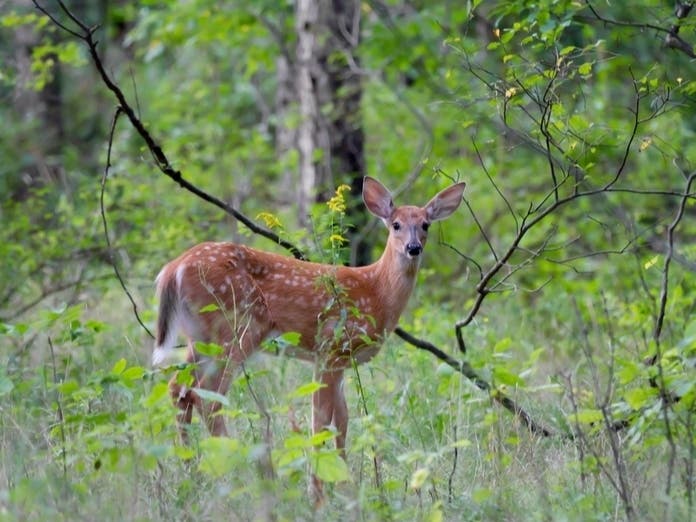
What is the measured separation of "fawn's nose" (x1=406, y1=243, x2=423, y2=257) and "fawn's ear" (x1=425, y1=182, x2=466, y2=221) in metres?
0.35

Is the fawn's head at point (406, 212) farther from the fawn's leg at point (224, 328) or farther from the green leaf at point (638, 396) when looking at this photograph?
the green leaf at point (638, 396)

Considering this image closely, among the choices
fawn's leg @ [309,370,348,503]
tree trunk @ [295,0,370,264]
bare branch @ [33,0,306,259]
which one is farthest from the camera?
tree trunk @ [295,0,370,264]

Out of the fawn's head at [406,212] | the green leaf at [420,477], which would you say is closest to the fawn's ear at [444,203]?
the fawn's head at [406,212]

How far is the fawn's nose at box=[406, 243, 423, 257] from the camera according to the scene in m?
7.06

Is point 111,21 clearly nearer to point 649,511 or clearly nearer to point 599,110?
point 599,110

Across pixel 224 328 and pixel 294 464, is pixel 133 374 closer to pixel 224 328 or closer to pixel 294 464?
pixel 294 464

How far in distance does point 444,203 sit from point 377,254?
3.57 m

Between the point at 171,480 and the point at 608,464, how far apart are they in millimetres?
1727

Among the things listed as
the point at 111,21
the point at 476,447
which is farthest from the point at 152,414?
the point at 111,21

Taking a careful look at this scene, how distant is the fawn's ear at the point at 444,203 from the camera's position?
24.1ft

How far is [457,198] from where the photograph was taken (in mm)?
7395

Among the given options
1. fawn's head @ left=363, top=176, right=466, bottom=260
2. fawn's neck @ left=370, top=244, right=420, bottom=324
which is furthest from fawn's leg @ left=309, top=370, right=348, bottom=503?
fawn's head @ left=363, top=176, right=466, bottom=260

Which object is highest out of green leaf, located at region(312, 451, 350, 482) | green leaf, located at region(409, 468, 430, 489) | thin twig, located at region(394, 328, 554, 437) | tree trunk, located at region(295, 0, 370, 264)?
tree trunk, located at region(295, 0, 370, 264)

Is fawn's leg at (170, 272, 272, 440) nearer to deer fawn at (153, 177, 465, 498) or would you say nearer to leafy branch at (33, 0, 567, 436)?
deer fawn at (153, 177, 465, 498)
